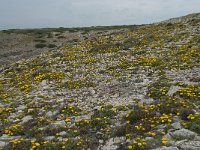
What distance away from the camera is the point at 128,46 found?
30188mm

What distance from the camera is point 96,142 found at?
495 inches

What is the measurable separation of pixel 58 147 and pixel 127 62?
12.8 metres

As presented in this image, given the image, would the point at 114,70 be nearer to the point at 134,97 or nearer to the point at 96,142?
the point at 134,97

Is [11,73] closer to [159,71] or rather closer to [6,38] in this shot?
[159,71]

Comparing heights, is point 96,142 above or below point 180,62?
below

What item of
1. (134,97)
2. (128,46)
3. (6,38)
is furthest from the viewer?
(6,38)

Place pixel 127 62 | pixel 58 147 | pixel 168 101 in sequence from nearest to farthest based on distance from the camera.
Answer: pixel 58 147 < pixel 168 101 < pixel 127 62

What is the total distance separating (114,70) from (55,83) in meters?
4.06

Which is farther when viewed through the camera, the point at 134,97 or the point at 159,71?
the point at 159,71

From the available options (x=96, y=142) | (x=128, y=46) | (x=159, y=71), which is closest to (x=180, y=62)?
(x=159, y=71)

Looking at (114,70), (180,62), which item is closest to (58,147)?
(114,70)

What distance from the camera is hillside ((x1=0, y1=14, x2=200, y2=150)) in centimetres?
1258

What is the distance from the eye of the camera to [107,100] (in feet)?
55.1

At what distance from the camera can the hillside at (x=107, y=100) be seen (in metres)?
12.6
